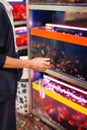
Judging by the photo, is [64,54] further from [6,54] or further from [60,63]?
[6,54]

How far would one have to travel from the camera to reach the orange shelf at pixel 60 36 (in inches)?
65.9

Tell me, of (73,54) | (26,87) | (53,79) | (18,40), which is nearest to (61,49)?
(73,54)

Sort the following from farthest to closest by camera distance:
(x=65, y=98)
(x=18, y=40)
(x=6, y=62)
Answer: (x=18, y=40)
(x=65, y=98)
(x=6, y=62)

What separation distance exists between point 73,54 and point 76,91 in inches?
12.3

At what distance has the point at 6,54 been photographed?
4.64ft

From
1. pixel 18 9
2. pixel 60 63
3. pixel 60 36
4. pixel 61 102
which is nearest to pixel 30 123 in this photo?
pixel 61 102

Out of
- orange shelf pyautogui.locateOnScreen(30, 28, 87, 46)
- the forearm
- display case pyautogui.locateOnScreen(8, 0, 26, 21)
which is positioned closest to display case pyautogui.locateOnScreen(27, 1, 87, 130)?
orange shelf pyautogui.locateOnScreen(30, 28, 87, 46)

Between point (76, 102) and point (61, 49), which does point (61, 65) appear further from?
point (76, 102)

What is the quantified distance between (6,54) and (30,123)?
1085mm

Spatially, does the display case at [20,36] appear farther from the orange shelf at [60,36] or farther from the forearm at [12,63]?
the forearm at [12,63]

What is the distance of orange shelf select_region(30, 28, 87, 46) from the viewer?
5.49 feet

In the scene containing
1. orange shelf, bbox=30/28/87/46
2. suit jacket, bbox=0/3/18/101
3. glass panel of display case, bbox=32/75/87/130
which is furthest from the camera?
glass panel of display case, bbox=32/75/87/130

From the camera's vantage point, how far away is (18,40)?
2.93 m

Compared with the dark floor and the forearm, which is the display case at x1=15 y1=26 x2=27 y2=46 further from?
the forearm
